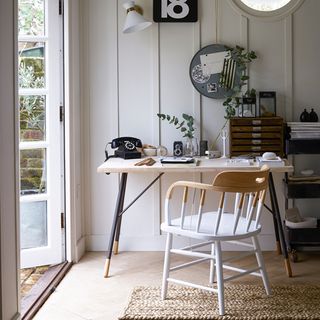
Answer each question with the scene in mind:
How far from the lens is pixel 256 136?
3.94 m

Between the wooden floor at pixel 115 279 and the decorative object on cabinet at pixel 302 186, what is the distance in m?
0.17

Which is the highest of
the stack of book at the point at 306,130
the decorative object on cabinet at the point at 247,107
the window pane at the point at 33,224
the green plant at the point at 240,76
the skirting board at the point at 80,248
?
the green plant at the point at 240,76

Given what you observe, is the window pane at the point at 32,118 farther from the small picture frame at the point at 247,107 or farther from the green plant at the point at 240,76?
Result: the small picture frame at the point at 247,107

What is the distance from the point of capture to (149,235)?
4262 millimetres

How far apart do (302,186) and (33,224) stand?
1.98 meters

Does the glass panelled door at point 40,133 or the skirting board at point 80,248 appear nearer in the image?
the glass panelled door at point 40,133

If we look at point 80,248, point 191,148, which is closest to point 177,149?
point 191,148

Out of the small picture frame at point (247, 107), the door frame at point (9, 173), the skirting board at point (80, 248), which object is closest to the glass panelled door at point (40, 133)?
the skirting board at point (80, 248)

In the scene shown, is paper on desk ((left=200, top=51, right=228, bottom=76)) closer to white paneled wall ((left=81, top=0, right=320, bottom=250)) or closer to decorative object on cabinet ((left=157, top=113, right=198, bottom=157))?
white paneled wall ((left=81, top=0, right=320, bottom=250))

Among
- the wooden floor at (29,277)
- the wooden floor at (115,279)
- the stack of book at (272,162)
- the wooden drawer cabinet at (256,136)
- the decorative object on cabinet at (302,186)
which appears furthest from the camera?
the wooden drawer cabinet at (256,136)

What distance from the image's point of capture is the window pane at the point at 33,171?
3660 mm

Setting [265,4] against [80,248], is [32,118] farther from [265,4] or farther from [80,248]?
[265,4]

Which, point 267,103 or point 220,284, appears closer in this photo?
point 220,284

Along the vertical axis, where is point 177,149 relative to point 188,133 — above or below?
A: below
